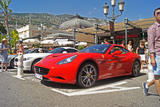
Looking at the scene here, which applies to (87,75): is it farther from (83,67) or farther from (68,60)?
(68,60)

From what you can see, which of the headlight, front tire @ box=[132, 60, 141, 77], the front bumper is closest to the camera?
the front bumper

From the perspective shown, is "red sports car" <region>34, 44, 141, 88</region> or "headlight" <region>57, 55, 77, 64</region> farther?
"headlight" <region>57, 55, 77, 64</region>

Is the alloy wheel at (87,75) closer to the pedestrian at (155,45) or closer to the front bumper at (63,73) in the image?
the front bumper at (63,73)

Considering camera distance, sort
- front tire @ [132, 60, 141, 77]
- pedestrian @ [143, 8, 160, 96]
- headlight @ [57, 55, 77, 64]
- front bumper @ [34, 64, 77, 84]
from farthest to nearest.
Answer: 1. front tire @ [132, 60, 141, 77]
2. headlight @ [57, 55, 77, 64]
3. front bumper @ [34, 64, 77, 84]
4. pedestrian @ [143, 8, 160, 96]

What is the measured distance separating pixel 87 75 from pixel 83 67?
0.26 m

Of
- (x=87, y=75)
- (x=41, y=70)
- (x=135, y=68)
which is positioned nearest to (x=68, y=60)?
(x=87, y=75)

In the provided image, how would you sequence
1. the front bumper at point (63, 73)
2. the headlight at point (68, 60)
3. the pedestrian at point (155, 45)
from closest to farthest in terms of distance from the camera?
the pedestrian at point (155, 45) < the front bumper at point (63, 73) < the headlight at point (68, 60)

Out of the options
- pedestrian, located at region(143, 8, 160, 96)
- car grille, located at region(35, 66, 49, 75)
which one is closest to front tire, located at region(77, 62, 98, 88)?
car grille, located at region(35, 66, 49, 75)

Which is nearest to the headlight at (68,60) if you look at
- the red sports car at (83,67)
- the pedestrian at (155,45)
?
the red sports car at (83,67)

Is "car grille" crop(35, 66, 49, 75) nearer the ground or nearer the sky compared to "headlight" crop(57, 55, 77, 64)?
nearer the ground

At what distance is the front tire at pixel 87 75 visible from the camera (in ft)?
13.9

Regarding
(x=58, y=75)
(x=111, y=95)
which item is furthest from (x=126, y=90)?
(x=58, y=75)

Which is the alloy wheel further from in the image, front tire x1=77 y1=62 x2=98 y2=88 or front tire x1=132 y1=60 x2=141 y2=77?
front tire x1=132 y1=60 x2=141 y2=77

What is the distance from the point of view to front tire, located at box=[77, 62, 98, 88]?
4230 millimetres
